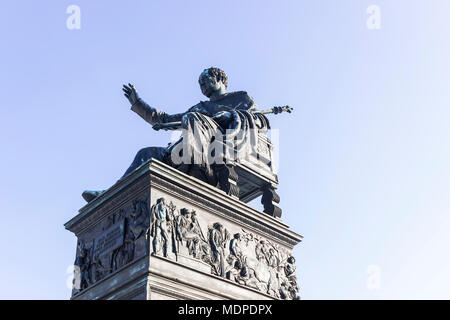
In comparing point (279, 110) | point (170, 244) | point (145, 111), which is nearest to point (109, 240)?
point (170, 244)

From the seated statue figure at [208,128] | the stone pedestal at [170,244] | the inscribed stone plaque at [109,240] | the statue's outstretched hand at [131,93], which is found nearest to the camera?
the stone pedestal at [170,244]

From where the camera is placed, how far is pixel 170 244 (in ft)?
35.8

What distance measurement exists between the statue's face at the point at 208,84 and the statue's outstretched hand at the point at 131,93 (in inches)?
71.8

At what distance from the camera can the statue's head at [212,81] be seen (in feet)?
50.8

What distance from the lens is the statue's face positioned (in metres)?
15.5

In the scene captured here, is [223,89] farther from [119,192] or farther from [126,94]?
[119,192]

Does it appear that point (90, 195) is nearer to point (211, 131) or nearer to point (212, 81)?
point (211, 131)

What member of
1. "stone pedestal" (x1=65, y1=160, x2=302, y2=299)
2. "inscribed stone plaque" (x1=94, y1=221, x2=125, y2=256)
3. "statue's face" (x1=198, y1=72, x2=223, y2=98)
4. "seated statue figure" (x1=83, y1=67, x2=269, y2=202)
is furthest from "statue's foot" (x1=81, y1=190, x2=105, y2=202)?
"statue's face" (x1=198, y1=72, x2=223, y2=98)

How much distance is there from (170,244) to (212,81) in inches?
233

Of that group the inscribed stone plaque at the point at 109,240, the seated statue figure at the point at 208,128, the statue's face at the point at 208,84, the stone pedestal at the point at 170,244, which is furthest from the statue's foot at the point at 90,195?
the statue's face at the point at 208,84

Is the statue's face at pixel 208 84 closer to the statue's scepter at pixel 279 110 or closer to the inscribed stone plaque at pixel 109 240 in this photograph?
the statue's scepter at pixel 279 110

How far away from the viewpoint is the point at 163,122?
1505 cm
